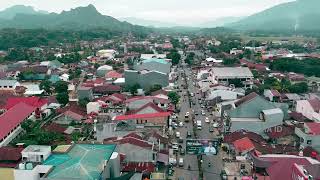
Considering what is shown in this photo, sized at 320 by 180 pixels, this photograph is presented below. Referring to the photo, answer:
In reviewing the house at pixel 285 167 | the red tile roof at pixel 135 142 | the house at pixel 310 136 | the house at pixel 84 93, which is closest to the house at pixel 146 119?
the red tile roof at pixel 135 142

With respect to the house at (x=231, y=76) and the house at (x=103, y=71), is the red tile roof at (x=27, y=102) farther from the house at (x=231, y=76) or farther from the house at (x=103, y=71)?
the house at (x=231, y=76)

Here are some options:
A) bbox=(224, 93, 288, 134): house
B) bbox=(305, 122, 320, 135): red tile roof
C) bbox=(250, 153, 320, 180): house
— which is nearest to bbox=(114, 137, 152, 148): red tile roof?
bbox=(250, 153, 320, 180): house

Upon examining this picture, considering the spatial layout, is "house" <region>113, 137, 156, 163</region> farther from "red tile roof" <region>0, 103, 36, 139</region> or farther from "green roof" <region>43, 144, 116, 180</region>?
"red tile roof" <region>0, 103, 36, 139</region>

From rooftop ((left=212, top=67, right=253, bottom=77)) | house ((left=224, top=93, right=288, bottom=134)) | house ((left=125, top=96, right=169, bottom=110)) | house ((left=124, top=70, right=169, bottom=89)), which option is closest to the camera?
house ((left=224, top=93, right=288, bottom=134))

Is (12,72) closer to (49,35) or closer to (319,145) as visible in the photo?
(319,145)

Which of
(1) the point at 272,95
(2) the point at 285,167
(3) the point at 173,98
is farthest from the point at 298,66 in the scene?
(2) the point at 285,167

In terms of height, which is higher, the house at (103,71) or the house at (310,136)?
the house at (103,71)
